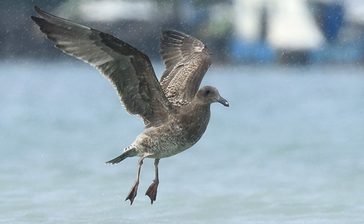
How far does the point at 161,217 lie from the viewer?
31.3ft

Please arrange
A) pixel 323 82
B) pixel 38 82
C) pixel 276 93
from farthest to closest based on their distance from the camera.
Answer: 1. pixel 38 82
2. pixel 323 82
3. pixel 276 93

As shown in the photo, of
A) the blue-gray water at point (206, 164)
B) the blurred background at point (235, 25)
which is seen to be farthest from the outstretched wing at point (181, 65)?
the blurred background at point (235, 25)

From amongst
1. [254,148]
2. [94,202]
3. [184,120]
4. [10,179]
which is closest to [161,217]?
[94,202]

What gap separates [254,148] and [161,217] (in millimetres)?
5544

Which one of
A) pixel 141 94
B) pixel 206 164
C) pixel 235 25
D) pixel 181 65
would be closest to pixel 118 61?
pixel 141 94

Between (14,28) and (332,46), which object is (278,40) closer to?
(332,46)

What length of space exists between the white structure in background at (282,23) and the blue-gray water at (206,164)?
12.3m

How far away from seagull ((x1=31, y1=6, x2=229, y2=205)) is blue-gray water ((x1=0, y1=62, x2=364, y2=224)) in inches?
56.5

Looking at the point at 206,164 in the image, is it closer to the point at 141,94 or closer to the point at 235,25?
the point at 141,94

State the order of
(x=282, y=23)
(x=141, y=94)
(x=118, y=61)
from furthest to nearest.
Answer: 1. (x=282, y=23)
2. (x=141, y=94)
3. (x=118, y=61)

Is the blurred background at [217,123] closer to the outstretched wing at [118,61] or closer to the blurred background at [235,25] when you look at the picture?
the blurred background at [235,25]

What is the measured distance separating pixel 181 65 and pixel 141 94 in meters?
0.96

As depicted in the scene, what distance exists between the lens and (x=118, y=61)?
7.80m

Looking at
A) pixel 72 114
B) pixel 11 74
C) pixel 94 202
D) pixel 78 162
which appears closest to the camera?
pixel 94 202
